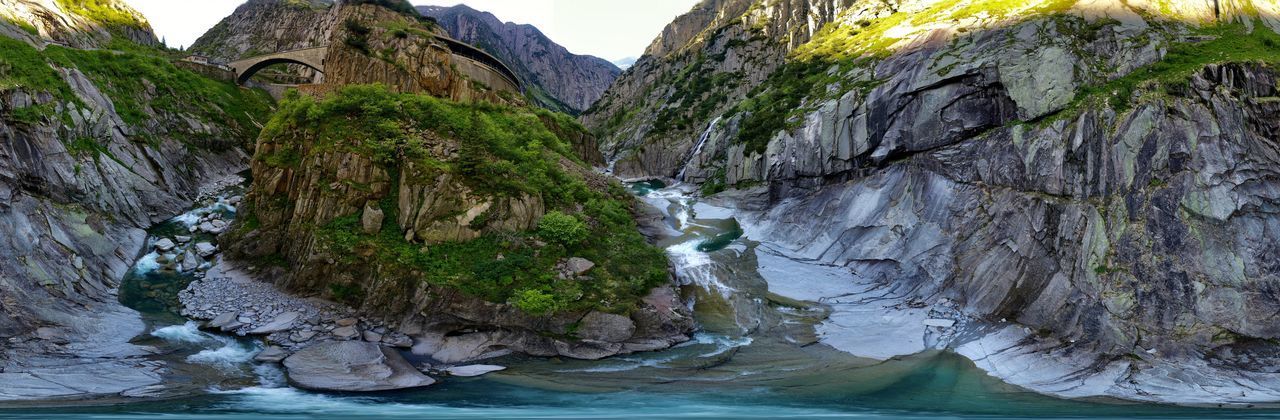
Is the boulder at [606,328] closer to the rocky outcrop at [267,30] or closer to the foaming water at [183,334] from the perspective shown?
the foaming water at [183,334]

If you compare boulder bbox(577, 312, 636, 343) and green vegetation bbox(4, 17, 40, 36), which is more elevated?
green vegetation bbox(4, 17, 40, 36)

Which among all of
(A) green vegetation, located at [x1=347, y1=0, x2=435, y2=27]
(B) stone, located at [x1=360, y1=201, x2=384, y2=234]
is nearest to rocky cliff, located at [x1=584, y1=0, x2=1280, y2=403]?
(B) stone, located at [x1=360, y1=201, x2=384, y2=234]

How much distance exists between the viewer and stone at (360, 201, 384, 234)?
2211cm

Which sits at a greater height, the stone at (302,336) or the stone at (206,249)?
the stone at (206,249)

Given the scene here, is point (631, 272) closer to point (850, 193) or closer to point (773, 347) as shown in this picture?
point (773, 347)

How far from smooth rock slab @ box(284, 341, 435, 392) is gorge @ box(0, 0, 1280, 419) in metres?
0.10

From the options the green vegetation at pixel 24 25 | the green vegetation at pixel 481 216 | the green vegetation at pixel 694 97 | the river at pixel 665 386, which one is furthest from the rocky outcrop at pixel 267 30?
the river at pixel 665 386

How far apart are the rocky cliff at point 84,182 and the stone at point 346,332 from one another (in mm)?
4599

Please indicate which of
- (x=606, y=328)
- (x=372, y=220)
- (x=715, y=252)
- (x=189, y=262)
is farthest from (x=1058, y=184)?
(x=189, y=262)

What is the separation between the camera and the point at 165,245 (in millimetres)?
25266

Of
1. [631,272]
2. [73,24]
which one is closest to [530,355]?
[631,272]

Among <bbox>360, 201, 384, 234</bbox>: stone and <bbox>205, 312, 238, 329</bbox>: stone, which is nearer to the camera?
<bbox>205, 312, 238, 329</bbox>: stone

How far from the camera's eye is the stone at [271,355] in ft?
52.2

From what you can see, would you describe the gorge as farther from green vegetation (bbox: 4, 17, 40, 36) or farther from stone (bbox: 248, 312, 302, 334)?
green vegetation (bbox: 4, 17, 40, 36)
